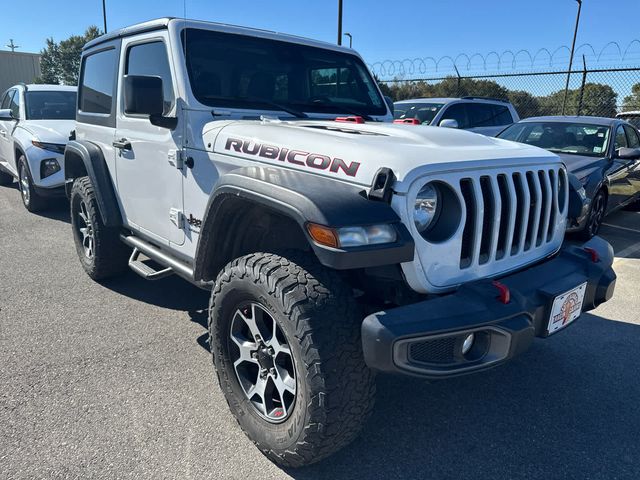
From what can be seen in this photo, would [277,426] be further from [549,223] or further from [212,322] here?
[549,223]

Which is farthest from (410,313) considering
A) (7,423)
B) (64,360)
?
(64,360)

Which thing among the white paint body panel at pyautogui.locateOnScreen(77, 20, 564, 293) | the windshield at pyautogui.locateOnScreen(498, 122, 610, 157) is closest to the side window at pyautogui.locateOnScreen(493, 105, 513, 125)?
the windshield at pyautogui.locateOnScreen(498, 122, 610, 157)

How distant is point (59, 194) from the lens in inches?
268

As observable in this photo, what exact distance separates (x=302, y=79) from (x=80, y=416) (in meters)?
2.46

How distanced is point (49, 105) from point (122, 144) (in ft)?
17.5

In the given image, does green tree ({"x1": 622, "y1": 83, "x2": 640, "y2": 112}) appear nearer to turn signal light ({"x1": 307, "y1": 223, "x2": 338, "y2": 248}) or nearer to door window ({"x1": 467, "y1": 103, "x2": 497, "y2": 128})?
door window ({"x1": 467, "y1": 103, "x2": 497, "y2": 128})

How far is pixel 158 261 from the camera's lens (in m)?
3.40

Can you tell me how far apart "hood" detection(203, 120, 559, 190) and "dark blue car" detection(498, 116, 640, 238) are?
12.6 ft

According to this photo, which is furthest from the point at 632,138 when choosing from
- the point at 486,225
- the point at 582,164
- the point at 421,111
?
the point at 486,225

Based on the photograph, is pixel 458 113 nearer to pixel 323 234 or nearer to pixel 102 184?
pixel 102 184

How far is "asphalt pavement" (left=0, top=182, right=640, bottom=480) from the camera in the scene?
2.27 m

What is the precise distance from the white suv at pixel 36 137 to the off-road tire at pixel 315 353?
566 centimetres

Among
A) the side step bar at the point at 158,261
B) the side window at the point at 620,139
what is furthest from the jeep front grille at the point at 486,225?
the side window at the point at 620,139

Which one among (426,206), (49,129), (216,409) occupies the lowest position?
(216,409)
